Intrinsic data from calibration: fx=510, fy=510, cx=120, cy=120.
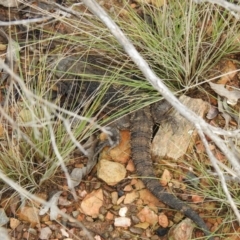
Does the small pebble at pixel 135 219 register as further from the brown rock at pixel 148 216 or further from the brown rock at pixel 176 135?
the brown rock at pixel 176 135

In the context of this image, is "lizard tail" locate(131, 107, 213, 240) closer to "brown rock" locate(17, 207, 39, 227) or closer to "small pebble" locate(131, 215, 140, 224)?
"small pebble" locate(131, 215, 140, 224)

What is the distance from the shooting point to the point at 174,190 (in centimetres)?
375

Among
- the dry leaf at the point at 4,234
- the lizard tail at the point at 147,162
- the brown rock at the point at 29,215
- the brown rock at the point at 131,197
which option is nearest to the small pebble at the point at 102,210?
the brown rock at the point at 131,197

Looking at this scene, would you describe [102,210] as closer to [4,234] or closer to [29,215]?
[29,215]

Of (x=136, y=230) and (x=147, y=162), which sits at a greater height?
(x=147, y=162)

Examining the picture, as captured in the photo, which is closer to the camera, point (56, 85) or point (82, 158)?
point (82, 158)

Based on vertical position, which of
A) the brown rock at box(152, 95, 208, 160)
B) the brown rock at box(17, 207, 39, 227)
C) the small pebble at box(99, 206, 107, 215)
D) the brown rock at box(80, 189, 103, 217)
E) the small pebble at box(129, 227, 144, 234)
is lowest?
the small pebble at box(129, 227, 144, 234)

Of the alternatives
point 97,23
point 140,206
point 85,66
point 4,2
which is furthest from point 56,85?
point 140,206

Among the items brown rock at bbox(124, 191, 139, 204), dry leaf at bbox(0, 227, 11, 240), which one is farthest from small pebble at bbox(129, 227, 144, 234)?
dry leaf at bbox(0, 227, 11, 240)

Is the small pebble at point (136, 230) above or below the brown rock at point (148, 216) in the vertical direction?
below

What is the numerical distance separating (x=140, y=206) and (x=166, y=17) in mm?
1439

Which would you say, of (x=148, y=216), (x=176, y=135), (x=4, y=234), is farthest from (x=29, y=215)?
(x=176, y=135)

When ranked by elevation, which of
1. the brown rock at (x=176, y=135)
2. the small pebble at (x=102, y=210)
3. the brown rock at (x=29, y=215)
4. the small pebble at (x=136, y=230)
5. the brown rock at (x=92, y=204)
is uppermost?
the brown rock at (x=176, y=135)

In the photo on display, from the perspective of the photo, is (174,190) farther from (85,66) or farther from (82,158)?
(85,66)
